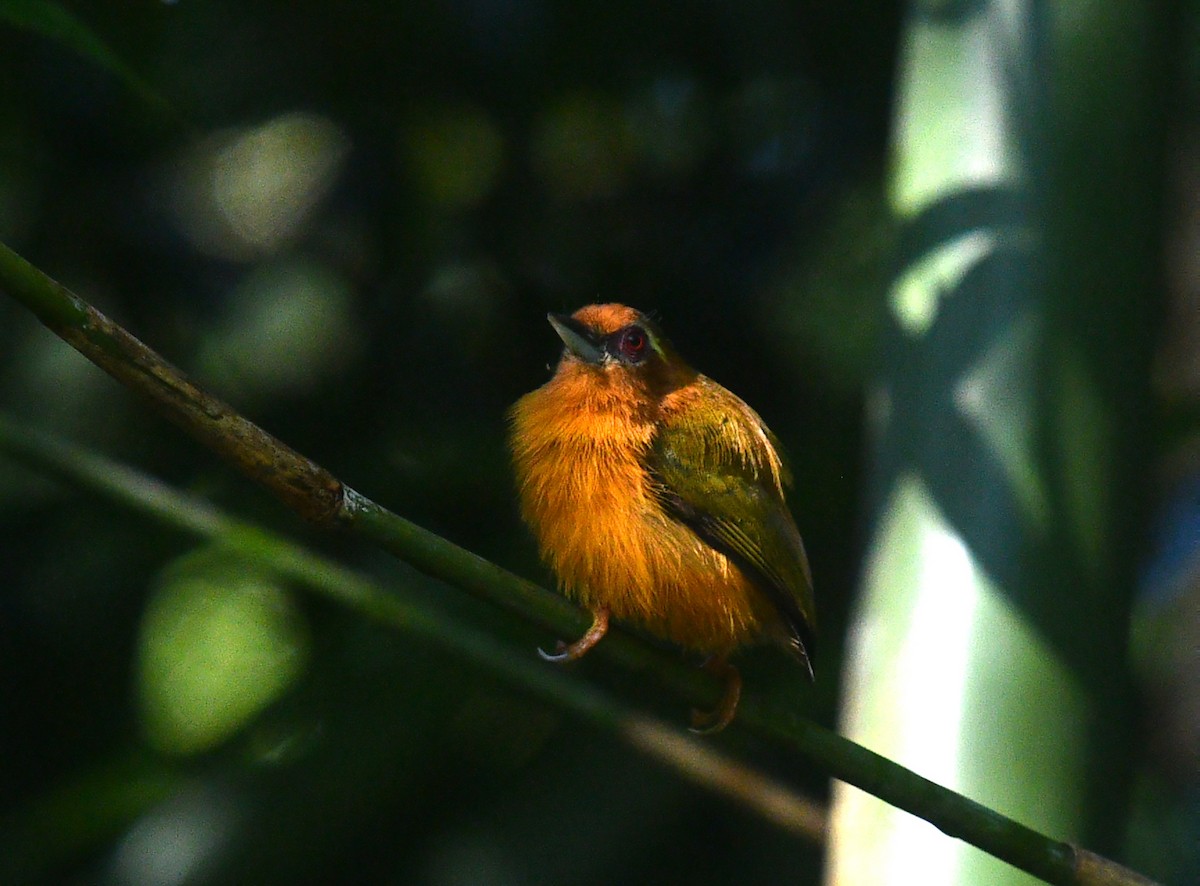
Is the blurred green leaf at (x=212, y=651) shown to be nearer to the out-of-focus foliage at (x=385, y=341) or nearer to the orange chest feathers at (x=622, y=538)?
the out-of-focus foliage at (x=385, y=341)

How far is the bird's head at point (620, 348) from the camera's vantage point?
1.78 metres

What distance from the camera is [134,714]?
245 cm

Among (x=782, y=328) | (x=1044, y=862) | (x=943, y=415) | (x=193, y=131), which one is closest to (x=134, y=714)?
(x=193, y=131)

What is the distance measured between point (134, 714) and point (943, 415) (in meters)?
1.60

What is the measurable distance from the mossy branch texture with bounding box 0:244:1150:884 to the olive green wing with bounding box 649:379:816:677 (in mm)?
472

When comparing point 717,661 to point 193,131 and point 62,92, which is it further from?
point 62,92

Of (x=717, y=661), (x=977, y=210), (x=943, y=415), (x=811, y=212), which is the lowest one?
(x=717, y=661)

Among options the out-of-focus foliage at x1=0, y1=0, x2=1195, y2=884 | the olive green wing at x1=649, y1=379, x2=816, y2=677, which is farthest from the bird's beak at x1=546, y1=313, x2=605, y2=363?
the out-of-focus foliage at x1=0, y1=0, x2=1195, y2=884

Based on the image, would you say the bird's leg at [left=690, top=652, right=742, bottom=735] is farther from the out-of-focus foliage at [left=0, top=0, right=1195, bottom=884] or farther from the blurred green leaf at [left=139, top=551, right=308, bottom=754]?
the blurred green leaf at [left=139, top=551, right=308, bottom=754]

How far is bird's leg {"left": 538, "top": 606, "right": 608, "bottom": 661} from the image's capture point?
1214 millimetres

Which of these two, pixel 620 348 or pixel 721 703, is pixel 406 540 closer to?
pixel 721 703

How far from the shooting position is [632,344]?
6.00ft

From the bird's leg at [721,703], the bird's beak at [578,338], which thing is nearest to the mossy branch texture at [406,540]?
the bird's leg at [721,703]

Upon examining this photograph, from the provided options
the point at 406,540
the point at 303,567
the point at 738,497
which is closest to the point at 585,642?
the point at 406,540
